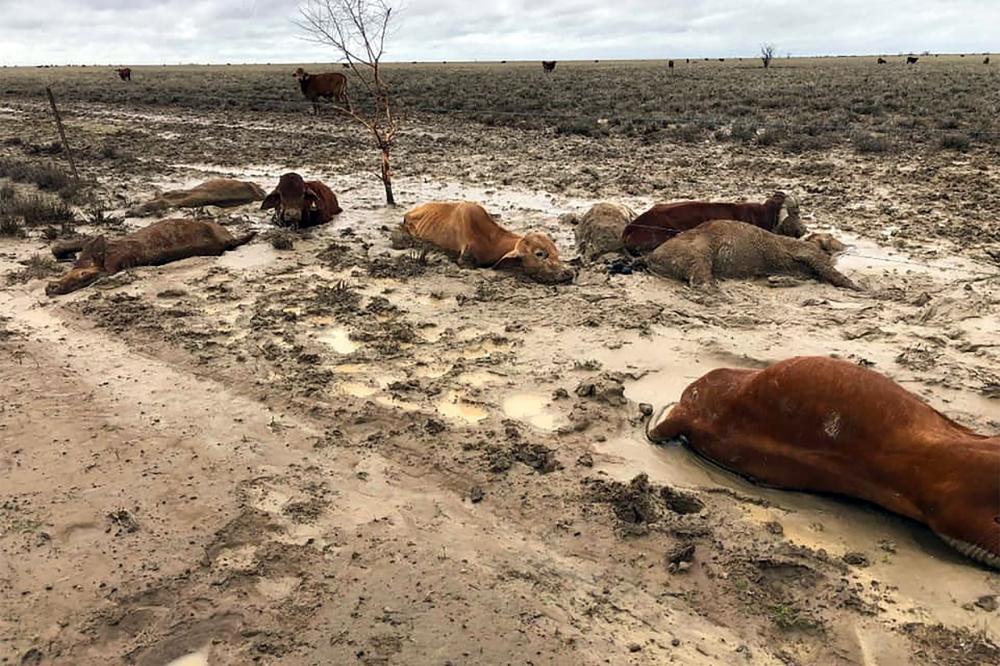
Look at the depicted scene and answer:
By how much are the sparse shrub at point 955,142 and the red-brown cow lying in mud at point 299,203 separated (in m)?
13.0

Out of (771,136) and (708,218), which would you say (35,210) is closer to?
(708,218)

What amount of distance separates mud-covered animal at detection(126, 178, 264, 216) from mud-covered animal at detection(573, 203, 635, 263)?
622cm

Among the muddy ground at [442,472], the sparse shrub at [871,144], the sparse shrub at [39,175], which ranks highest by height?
the sparse shrub at [871,144]

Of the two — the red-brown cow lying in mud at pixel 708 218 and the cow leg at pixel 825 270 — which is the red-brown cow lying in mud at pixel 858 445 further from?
the red-brown cow lying in mud at pixel 708 218

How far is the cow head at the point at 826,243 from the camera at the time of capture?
7906mm

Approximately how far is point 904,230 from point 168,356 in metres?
8.73

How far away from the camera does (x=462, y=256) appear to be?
7918mm

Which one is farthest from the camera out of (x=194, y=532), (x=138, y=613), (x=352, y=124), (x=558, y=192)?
(x=352, y=124)

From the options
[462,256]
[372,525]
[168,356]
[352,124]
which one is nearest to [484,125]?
[352,124]

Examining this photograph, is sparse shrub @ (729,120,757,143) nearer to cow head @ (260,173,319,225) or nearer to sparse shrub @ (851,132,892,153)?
sparse shrub @ (851,132,892,153)

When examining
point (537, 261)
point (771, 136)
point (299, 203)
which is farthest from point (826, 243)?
point (771, 136)

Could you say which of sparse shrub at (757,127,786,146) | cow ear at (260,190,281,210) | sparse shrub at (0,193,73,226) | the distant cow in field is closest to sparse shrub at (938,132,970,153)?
sparse shrub at (757,127,786,146)

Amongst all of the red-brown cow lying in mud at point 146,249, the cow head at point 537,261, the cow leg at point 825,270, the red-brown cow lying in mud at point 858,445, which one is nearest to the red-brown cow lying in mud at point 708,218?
the cow leg at point 825,270

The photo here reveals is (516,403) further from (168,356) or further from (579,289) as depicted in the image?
(168,356)
